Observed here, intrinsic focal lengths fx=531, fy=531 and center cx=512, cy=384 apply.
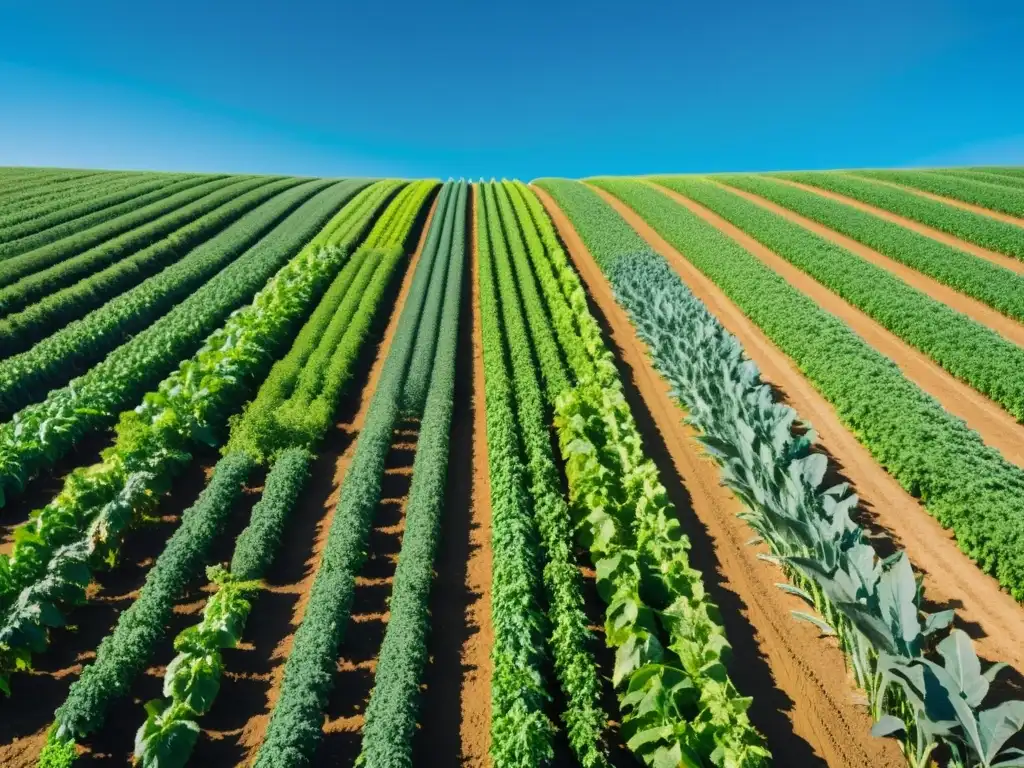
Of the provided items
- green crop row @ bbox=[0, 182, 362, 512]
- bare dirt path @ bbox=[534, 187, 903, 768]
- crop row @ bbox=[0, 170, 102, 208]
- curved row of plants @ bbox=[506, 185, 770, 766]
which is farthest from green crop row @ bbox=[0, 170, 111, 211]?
bare dirt path @ bbox=[534, 187, 903, 768]

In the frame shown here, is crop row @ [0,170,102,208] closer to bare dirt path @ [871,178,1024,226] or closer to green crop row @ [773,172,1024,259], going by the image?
green crop row @ [773,172,1024,259]

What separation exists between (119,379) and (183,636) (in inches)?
433

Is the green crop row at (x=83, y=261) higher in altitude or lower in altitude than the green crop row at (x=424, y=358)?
higher

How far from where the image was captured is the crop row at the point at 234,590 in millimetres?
7703

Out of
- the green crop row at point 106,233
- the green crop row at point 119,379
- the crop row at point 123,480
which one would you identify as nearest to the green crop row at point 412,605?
the crop row at point 123,480

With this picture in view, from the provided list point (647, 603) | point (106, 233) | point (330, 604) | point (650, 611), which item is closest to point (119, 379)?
point (330, 604)

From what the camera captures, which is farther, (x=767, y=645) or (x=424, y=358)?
(x=424, y=358)

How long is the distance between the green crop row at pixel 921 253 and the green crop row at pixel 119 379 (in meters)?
31.4

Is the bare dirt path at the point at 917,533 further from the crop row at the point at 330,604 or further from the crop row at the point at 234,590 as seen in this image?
the crop row at the point at 234,590

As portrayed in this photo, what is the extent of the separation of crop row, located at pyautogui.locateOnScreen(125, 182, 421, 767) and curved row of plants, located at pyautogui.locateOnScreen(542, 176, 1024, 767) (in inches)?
370

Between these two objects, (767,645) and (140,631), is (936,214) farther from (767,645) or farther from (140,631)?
(140,631)

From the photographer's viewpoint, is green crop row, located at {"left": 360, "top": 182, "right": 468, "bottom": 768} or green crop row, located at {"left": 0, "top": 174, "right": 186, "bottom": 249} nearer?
green crop row, located at {"left": 360, "top": 182, "right": 468, "bottom": 768}

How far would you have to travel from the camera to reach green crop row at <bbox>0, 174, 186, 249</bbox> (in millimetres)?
29116

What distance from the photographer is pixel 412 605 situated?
9.38 metres
